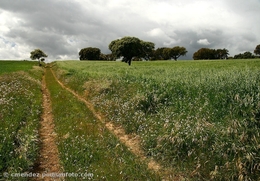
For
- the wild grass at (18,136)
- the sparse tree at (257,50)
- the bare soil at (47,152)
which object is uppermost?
the sparse tree at (257,50)

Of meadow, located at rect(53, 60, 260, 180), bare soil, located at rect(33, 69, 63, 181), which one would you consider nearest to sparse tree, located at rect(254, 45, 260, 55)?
meadow, located at rect(53, 60, 260, 180)

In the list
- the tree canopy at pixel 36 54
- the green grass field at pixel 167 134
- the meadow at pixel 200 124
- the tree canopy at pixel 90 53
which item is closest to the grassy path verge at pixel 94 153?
the green grass field at pixel 167 134

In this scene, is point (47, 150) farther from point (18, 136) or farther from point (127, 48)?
point (127, 48)

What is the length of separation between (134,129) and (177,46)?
392 ft

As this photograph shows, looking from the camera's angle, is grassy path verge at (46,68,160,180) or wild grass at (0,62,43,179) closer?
grassy path verge at (46,68,160,180)

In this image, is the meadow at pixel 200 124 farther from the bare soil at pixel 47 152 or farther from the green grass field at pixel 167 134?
the bare soil at pixel 47 152

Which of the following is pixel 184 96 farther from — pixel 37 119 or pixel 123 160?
pixel 37 119

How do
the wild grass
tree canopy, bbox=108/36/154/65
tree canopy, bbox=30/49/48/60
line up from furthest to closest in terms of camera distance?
tree canopy, bbox=30/49/48/60
tree canopy, bbox=108/36/154/65
the wild grass

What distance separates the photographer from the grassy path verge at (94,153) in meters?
7.22

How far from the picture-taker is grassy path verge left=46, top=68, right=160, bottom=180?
23.7ft

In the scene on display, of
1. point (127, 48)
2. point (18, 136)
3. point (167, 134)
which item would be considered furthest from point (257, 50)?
point (18, 136)

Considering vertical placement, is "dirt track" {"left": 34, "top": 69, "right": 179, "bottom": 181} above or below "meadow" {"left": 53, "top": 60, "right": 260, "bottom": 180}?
below

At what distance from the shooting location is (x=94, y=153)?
28.1ft

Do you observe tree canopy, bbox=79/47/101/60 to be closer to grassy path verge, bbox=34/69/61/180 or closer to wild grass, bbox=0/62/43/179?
wild grass, bbox=0/62/43/179
